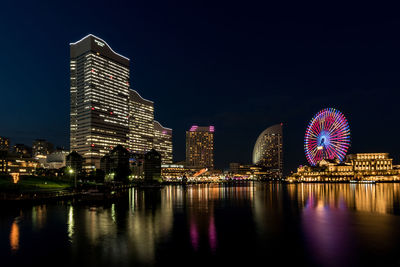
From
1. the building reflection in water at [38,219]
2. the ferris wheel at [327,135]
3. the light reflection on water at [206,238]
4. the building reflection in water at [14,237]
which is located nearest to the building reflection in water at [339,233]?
the light reflection on water at [206,238]

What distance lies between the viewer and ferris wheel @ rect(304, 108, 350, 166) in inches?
6604

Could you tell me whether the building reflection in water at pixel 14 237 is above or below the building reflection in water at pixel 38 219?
above

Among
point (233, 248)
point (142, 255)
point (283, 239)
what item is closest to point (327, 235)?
point (283, 239)

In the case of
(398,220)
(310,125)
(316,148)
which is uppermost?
(310,125)

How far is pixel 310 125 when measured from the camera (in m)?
186

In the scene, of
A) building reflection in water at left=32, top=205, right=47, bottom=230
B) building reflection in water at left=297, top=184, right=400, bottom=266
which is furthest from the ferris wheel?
building reflection in water at left=32, top=205, right=47, bottom=230

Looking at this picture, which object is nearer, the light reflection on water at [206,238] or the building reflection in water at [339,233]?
the light reflection on water at [206,238]

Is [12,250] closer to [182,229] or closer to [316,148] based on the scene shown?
[182,229]

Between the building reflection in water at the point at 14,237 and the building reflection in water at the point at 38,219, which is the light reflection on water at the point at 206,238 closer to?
the building reflection in water at the point at 14,237

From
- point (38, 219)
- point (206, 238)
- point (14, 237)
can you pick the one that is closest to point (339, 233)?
point (206, 238)

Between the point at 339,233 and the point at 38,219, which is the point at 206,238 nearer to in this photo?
the point at 339,233

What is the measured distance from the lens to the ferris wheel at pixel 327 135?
167750 mm

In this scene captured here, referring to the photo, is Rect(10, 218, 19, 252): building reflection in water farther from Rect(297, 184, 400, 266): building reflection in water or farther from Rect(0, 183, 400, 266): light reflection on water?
Rect(297, 184, 400, 266): building reflection in water

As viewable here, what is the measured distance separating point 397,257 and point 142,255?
20881 mm
